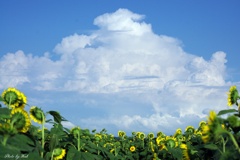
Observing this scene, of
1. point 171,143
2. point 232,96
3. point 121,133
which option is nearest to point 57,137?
point 232,96

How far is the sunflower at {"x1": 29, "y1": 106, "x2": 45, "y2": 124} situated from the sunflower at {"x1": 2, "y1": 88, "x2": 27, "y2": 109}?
0.27 metres

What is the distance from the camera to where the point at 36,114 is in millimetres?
4703

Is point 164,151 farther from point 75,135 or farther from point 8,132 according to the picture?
point 8,132

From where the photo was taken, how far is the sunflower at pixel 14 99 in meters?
4.43

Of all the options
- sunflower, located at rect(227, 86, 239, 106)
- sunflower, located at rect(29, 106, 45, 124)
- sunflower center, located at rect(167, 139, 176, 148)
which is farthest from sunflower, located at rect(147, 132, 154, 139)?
sunflower, located at rect(29, 106, 45, 124)

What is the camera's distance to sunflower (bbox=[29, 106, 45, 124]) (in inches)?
185

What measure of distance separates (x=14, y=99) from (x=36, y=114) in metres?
0.36

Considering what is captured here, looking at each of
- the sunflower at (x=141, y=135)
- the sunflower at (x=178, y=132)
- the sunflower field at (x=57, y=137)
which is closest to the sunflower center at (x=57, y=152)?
the sunflower field at (x=57, y=137)

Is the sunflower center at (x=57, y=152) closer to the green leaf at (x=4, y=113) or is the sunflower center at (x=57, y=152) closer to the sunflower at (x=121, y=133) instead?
the green leaf at (x=4, y=113)

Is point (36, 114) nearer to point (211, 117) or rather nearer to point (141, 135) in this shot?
point (211, 117)

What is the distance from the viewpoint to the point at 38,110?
185 inches

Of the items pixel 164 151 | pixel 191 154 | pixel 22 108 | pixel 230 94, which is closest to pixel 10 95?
pixel 22 108

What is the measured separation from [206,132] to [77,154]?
3.19 meters

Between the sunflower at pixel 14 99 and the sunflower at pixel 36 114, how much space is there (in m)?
0.27
